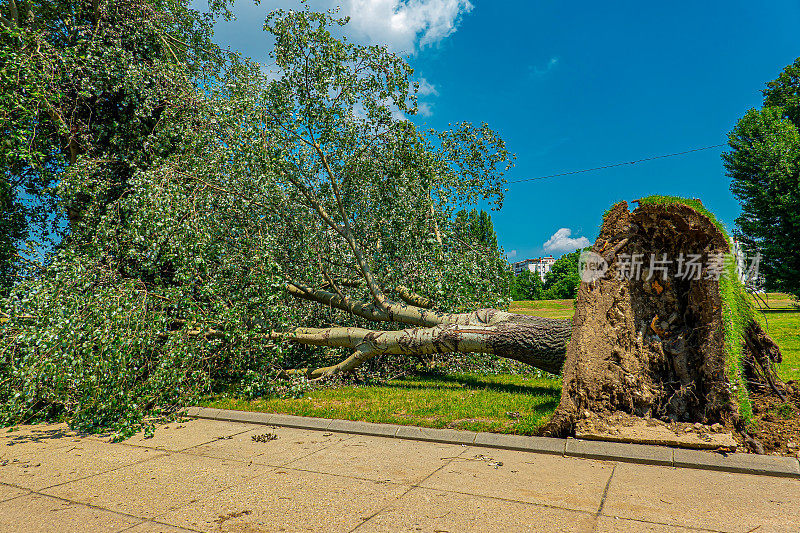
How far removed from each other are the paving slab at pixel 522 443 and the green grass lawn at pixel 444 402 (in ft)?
0.59

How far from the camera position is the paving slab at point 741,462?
3435mm

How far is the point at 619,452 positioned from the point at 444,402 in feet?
8.46

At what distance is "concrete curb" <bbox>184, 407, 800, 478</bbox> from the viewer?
3.53 meters

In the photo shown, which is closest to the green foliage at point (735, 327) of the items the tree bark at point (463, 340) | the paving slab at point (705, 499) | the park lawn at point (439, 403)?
the paving slab at point (705, 499)

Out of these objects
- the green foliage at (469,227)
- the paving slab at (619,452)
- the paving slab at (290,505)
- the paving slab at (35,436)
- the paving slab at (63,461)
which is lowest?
the paving slab at (35,436)

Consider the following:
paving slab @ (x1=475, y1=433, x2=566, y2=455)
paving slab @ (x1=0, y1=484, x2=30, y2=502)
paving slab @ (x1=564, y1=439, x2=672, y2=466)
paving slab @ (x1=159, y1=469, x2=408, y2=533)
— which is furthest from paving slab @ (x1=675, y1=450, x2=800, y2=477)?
paving slab @ (x1=0, y1=484, x2=30, y2=502)

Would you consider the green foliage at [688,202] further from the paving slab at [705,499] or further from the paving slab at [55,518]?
the paving slab at [55,518]

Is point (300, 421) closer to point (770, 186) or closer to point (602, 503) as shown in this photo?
point (602, 503)

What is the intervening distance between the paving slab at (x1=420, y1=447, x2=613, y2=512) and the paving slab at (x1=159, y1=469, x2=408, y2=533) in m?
0.49

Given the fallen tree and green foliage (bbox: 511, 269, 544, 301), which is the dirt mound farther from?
green foliage (bbox: 511, 269, 544, 301)

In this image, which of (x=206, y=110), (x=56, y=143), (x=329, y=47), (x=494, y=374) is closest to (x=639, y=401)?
(x=494, y=374)

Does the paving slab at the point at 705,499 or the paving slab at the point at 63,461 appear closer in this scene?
the paving slab at the point at 705,499

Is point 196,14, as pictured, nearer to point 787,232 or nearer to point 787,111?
point 787,232

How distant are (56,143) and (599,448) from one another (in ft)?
34.2
